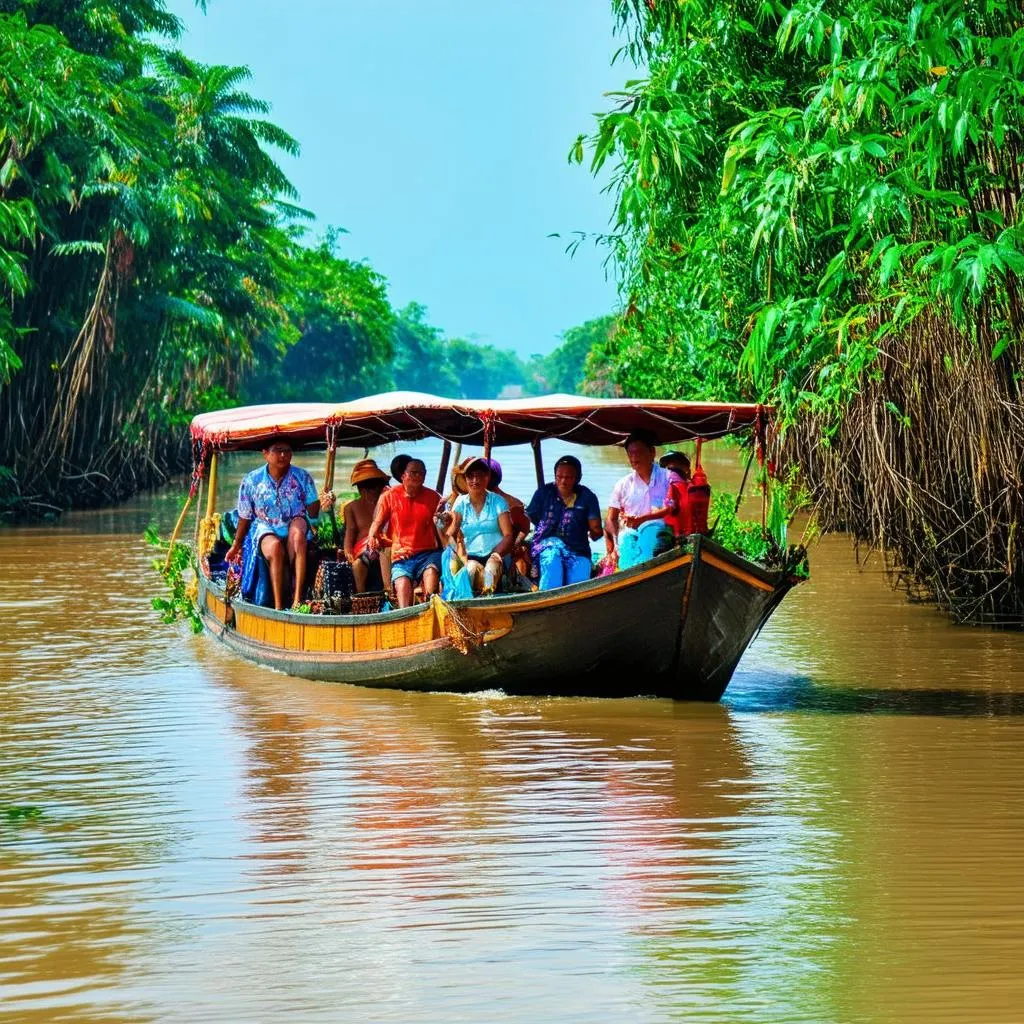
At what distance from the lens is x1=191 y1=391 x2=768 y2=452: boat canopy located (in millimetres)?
10570

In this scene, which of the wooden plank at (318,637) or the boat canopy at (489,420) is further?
the wooden plank at (318,637)

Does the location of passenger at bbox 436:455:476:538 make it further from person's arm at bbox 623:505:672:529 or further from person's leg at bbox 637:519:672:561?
person's leg at bbox 637:519:672:561

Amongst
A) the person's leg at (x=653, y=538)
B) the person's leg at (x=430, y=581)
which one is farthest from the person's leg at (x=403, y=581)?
the person's leg at (x=653, y=538)

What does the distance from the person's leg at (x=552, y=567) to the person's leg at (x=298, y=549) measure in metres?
1.99

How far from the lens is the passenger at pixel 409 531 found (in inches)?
440

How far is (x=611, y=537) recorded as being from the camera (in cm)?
1088

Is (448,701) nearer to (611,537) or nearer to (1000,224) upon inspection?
(611,537)

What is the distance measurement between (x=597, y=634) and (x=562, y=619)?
221 mm

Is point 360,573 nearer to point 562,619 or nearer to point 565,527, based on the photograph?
point 565,527

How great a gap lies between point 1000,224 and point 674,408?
235cm

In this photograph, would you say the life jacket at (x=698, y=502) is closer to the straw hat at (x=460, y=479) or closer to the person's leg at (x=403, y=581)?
the straw hat at (x=460, y=479)

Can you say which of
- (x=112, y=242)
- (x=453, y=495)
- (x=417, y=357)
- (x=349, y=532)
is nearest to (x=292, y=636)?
(x=349, y=532)

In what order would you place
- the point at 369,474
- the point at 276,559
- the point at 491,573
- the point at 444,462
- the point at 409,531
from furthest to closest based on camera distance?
the point at 444,462 < the point at 276,559 < the point at 369,474 < the point at 409,531 < the point at 491,573

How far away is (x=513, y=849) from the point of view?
679 centimetres
